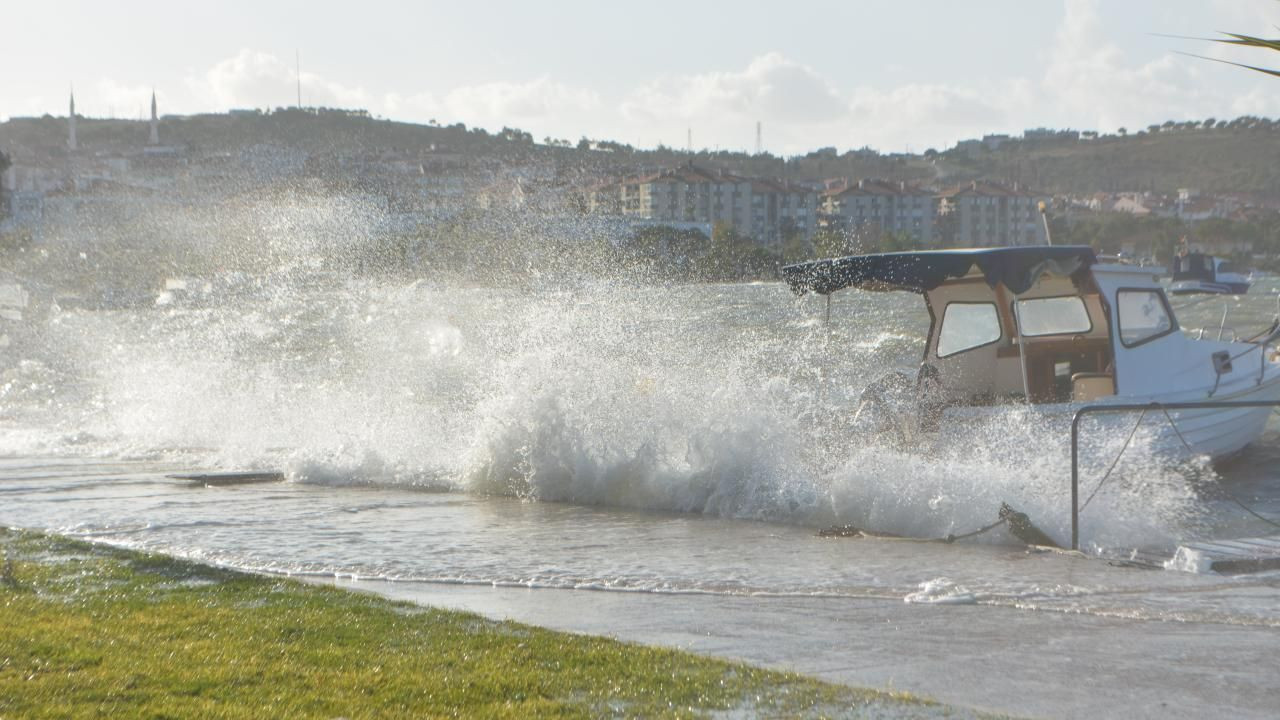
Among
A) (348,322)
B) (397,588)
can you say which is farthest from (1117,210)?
(397,588)

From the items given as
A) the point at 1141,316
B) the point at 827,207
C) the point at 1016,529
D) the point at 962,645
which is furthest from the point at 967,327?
the point at 827,207

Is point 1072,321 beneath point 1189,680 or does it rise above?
above

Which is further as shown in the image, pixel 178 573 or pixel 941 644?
pixel 178 573

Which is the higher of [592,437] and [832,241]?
A: [832,241]

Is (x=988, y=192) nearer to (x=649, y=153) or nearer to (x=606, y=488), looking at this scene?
(x=649, y=153)

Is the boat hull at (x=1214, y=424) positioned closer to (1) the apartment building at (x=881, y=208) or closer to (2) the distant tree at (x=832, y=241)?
(2) the distant tree at (x=832, y=241)

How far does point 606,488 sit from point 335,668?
9652 millimetres

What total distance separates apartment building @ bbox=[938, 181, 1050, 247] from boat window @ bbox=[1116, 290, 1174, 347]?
114269 millimetres

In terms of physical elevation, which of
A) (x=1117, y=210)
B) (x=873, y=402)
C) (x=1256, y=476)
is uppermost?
(x=1117, y=210)

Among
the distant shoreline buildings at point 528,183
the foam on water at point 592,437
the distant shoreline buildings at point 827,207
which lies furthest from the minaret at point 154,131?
the foam on water at point 592,437

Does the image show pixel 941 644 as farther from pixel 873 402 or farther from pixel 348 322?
pixel 348 322

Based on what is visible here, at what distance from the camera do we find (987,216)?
138 metres

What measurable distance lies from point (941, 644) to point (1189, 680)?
1.41 metres

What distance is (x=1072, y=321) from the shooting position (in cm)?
1634
